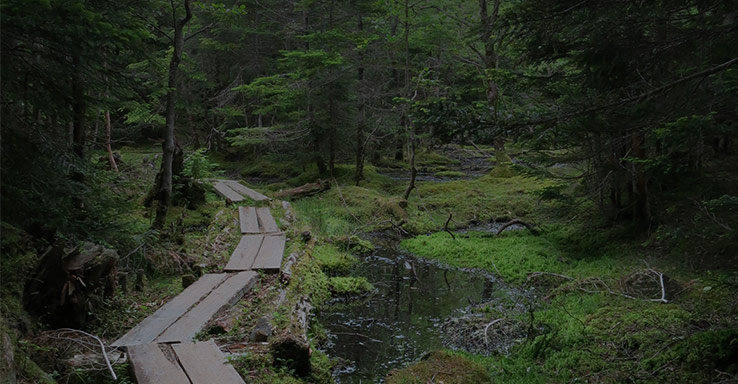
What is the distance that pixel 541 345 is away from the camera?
581 cm

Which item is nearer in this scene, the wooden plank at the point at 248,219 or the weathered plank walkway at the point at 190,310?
the weathered plank walkway at the point at 190,310

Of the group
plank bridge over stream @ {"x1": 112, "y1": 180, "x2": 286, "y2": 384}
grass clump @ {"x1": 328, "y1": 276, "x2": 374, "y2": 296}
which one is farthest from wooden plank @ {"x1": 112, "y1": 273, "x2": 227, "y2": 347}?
grass clump @ {"x1": 328, "y1": 276, "x2": 374, "y2": 296}

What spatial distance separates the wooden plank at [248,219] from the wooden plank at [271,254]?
83 cm

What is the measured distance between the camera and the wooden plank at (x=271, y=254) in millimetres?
7666

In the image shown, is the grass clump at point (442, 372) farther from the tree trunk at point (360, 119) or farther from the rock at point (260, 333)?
the tree trunk at point (360, 119)

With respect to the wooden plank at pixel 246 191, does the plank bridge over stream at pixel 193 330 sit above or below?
below

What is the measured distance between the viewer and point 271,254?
27.6 ft

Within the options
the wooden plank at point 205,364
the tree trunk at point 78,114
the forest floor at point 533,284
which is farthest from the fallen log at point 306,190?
the wooden plank at point 205,364

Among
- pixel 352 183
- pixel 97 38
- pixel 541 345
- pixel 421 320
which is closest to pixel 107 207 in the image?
pixel 97 38

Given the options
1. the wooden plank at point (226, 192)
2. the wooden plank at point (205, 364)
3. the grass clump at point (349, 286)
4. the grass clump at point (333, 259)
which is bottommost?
the grass clump at point (349, 286)

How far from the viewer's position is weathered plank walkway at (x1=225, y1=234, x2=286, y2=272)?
759cm

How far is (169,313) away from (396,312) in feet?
11.9

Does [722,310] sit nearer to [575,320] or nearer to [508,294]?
[575,320]

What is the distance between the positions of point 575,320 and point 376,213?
8.40 meters
